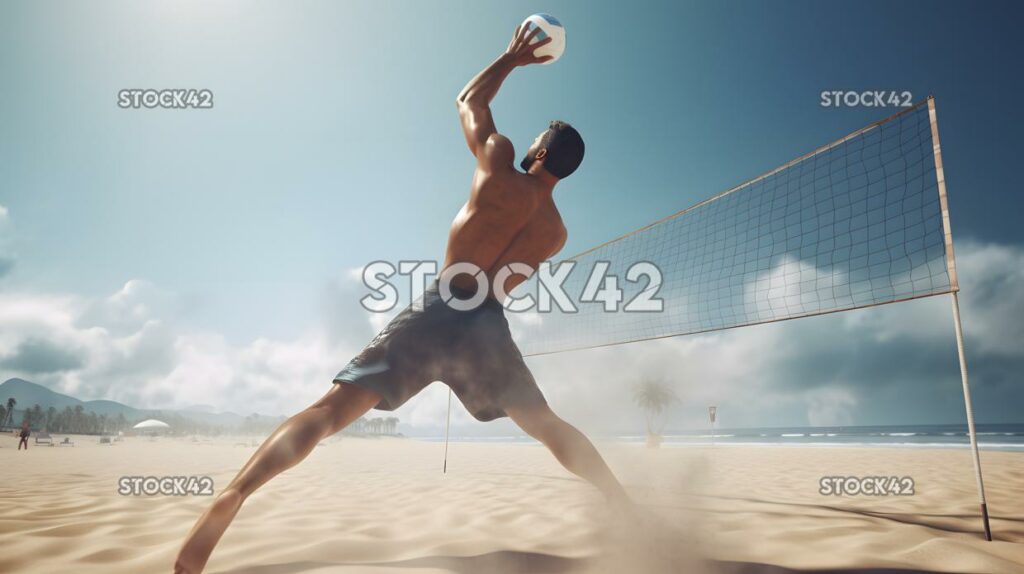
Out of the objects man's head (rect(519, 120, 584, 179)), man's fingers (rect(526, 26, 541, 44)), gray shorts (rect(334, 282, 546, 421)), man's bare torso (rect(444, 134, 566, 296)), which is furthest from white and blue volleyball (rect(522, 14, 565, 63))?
gray shorts (rect(334, 282, 546, 421))

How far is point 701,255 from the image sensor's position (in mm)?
5930

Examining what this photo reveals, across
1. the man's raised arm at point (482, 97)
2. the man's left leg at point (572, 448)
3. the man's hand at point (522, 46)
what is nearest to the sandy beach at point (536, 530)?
the man's left leg at point (572, 448)

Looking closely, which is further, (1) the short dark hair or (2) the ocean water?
(2) the ocean water

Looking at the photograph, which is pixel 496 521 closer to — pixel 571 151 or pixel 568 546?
pixel 568 546

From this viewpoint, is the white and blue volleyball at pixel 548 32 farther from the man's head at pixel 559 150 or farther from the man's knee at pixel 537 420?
the man's knee at pixel 537 420

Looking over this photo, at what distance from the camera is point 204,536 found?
1239 millimetres

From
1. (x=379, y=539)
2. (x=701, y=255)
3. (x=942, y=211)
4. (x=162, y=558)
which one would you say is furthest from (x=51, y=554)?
(x=701, y=255)

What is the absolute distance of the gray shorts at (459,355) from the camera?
1788 mm

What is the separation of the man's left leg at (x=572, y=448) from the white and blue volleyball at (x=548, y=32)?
1.62 meters

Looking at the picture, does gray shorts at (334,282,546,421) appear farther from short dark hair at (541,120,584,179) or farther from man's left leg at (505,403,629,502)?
short dark hair at (541,120,584,179)

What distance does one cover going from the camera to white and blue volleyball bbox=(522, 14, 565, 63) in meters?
2.15

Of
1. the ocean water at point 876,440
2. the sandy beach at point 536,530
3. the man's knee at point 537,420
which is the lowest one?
the ocean water at point 876,440

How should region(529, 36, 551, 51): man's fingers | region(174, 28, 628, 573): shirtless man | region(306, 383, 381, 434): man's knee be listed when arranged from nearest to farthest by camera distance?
region(306, 383, 381, 434): man's knee → region(174, 28, 628, 573): shirtless man → region(529, 36, 551, 51): man's fingers

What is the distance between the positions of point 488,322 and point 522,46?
49.2 inches
